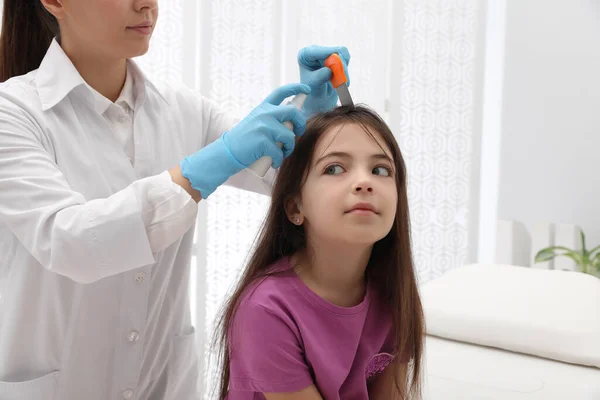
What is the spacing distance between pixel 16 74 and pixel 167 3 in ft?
4.61

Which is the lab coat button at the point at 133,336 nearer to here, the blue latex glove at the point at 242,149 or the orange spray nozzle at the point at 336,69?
the blue latex glove at the point at 242,149

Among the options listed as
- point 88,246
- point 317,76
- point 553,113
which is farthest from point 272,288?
point 553,113

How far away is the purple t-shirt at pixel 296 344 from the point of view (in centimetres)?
119

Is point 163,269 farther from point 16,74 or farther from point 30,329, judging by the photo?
point 16,74

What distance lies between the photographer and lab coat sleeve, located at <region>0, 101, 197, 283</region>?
1090mm

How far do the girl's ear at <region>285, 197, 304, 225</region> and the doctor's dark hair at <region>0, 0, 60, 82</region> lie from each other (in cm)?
60

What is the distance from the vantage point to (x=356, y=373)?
4.19 feet

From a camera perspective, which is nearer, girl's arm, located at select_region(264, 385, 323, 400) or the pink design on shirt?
girl's arm, located at select_region(264, 385, 323, 400)

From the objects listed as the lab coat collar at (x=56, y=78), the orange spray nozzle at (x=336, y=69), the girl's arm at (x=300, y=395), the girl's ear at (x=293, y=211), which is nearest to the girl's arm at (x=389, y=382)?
the girl's arm at (x=300, y=395)

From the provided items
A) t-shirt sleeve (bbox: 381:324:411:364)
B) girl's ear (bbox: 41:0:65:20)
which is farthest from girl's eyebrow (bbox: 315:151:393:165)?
girl's ear (bbox: 41:0:65:20)

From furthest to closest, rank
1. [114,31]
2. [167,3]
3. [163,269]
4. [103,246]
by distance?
[167,3] < [163,269] < [114,31] < [103,246]

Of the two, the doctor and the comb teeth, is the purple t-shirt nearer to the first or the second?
the doctor

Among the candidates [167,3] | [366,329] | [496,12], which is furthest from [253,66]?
[366,329]

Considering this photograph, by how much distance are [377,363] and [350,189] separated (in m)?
0.37
